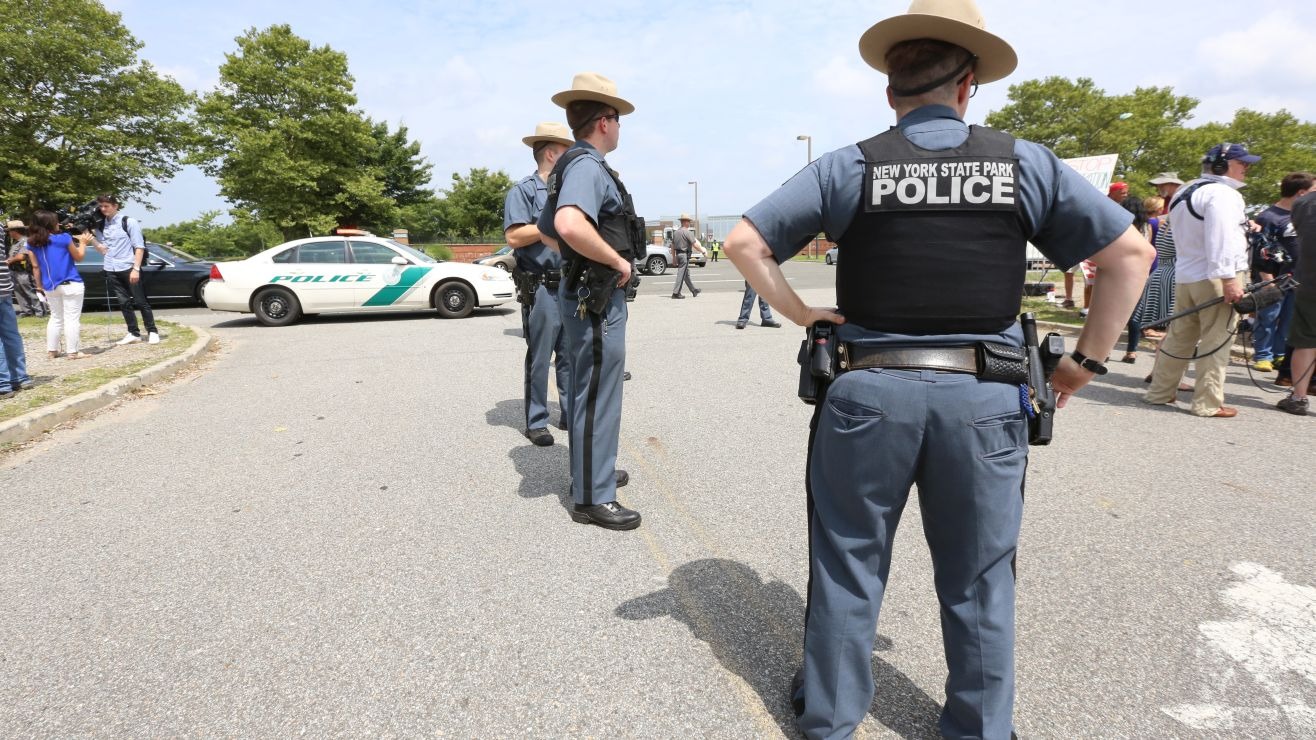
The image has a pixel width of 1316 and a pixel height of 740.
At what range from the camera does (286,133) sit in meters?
33.3

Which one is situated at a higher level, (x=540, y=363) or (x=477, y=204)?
(x=477, y=204)

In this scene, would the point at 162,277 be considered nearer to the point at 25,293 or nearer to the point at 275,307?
the point at 275,307

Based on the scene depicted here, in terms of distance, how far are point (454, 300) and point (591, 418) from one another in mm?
9371

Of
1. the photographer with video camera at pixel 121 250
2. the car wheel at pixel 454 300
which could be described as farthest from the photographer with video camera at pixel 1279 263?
the photographer with video camera at pixel 121 250

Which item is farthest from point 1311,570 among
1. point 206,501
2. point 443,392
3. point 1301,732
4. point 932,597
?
point 443,392

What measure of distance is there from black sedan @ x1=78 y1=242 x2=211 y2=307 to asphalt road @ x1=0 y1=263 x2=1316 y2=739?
10980 millimetres

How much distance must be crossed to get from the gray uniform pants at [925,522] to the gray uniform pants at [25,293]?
8.73 metres

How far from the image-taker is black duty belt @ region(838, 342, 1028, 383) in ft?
5.34

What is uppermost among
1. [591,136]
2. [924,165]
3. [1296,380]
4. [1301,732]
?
[591,136]

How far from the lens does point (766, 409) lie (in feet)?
18.5

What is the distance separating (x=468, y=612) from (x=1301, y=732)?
2.68 m

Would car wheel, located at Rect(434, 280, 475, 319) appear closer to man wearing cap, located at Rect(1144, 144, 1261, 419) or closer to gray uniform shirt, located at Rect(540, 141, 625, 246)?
gray uniform shirt, located at Rect(540, 141, 625, 246)

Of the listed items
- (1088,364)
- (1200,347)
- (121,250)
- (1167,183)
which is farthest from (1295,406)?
(121,250)

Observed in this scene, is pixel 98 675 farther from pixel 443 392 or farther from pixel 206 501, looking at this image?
pixel 443 392
